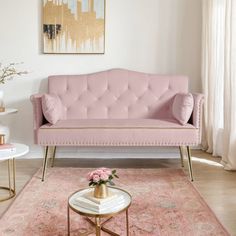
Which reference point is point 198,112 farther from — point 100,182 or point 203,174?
point 100,182

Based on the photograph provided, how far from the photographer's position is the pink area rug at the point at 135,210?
2113 mm

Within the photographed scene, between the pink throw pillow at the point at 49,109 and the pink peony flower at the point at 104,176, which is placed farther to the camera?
the pink throw pillow at the point at 49,109

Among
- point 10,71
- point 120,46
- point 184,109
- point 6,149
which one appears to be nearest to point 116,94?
point 120,46

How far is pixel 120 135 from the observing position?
3.15 metres

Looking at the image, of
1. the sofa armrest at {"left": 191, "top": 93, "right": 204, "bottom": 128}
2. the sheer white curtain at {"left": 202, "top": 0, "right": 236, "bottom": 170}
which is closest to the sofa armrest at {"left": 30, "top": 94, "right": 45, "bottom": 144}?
the sofa armrest at {"left": 191, "top": 93, "right": 204, "bottom": 128}

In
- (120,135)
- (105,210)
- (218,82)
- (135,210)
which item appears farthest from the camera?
(218,82)

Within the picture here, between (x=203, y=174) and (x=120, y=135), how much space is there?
3.00ft

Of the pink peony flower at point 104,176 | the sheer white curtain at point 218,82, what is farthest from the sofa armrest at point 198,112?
the pink peony flower at point 104,176

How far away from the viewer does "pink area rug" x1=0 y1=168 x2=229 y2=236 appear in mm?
2113

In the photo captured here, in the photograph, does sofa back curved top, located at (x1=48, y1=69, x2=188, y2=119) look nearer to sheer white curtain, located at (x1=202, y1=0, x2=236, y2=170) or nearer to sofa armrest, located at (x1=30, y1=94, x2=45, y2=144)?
sheer white curtain, located at (x1=202, y1=0, x2=236, y2=170)

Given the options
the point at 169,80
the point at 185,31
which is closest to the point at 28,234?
the point at 169,80

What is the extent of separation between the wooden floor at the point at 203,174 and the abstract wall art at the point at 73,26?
4.31 feet

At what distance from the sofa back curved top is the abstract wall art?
0.38 meters

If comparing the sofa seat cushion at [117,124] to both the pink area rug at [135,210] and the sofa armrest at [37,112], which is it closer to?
the sofa armrest at [37,112]
